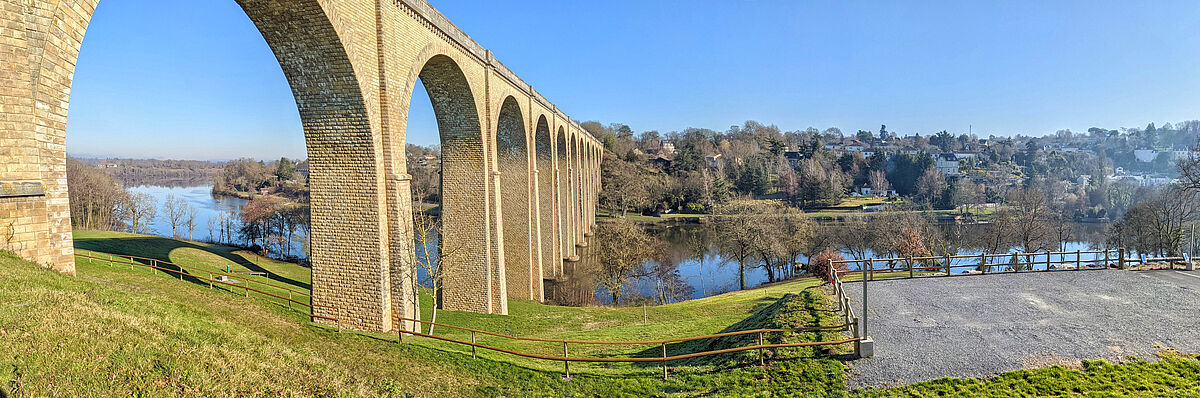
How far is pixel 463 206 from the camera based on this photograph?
51.1 feet

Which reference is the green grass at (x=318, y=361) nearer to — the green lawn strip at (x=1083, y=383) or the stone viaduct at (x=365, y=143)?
the green lawn strip at (x=1083, y=383)

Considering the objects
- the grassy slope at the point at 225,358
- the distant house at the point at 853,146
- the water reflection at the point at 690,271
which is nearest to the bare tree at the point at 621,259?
the water reflection at the point at 690,271

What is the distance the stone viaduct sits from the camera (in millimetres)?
5164

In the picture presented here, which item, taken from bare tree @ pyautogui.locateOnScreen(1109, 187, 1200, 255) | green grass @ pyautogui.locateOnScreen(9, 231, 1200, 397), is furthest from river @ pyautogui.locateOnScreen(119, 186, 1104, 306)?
green grass @ pyautogui.locateOnScreen(9, 231, 1200, 397)

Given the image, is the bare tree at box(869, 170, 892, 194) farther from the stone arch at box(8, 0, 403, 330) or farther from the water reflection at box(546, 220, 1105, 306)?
the stone arch at box(8, 0, 403, 330)

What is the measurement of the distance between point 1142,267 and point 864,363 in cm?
1258

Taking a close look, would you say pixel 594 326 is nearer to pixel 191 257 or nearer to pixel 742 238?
pixel 742 238

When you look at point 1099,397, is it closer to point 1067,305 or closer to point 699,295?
point 1067,305

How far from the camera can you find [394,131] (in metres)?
10.0

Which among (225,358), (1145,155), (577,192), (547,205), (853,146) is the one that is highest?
(853,146)

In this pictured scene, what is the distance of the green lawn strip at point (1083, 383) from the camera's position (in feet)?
22.0

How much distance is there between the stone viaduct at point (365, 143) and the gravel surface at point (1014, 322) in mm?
8409

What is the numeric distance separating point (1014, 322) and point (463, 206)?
508 inches

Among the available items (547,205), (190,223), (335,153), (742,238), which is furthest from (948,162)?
(335,153)
